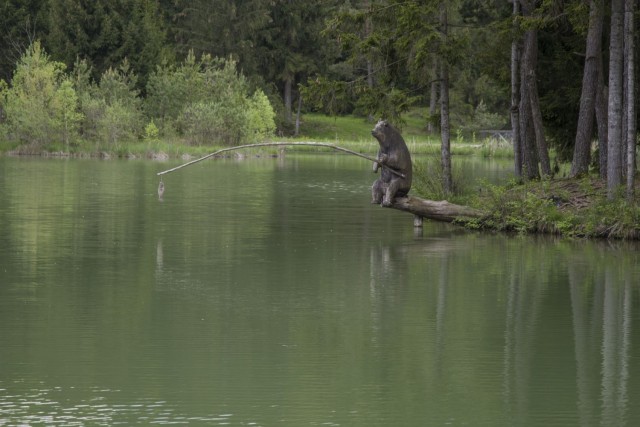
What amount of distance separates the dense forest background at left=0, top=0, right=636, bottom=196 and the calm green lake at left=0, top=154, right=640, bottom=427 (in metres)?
3.91

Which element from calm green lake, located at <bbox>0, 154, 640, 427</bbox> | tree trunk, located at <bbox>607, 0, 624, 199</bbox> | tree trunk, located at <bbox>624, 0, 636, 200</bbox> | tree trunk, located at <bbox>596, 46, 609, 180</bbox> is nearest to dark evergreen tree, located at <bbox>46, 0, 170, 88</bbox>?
calm green lake, located at <bbox>0, 154, 640, 427</bbox>

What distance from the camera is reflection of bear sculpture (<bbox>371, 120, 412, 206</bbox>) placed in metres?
24.4

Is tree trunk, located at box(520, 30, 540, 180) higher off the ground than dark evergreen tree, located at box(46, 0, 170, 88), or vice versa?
dark evergreen tree, located at box(46, 0, 170, 88)

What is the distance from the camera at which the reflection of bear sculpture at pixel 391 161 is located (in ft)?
80.2

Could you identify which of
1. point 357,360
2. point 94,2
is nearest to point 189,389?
point 357,360

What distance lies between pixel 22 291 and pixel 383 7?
15.1 metres

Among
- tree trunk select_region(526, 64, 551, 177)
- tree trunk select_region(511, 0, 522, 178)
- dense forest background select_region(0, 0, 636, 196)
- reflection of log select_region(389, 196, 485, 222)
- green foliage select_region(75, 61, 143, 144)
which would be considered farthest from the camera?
green foliage select_region(75, 61, 143, 144)

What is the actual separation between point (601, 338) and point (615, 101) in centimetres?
1114

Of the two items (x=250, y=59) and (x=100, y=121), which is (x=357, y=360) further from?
(x=250, y=59)

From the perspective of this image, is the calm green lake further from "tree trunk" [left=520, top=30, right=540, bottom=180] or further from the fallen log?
"tree trunk" [left=520, top=30, right=540, bottom=180]

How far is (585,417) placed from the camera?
10.2 m

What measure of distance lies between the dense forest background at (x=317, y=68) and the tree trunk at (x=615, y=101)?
0.04 m

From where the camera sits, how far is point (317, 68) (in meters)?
97.4

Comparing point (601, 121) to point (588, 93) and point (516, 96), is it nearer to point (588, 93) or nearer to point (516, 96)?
point (588, 93)
